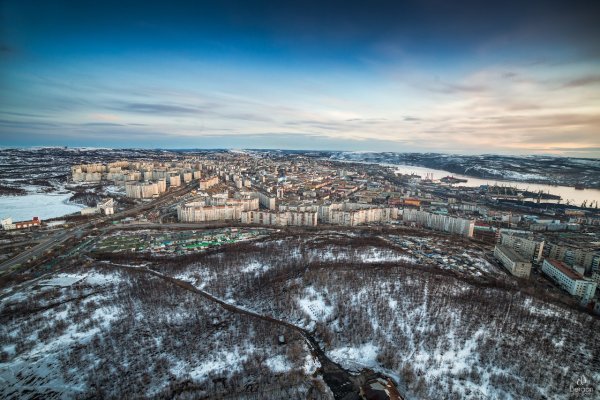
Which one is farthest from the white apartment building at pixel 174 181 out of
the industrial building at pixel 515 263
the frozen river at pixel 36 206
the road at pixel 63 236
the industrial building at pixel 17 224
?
the industrial building at pixel 515 263

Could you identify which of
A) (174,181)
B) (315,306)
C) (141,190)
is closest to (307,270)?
(315,306)

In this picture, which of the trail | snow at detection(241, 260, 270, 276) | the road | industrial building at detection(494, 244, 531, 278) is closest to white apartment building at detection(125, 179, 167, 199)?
the road

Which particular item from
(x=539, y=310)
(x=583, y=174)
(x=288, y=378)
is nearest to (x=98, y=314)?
(x=288, y=378)

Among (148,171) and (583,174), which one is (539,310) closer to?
(148,171)

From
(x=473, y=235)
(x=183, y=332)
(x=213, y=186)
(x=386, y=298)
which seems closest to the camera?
(x=183, y=332)

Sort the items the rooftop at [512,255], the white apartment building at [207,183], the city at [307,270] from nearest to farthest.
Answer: the city at [307,270], the rooftop at [512,255], the white apartment building at [207,183]

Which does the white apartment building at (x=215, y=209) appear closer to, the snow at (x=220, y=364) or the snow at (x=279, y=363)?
the snow at (x=220, y=364)
